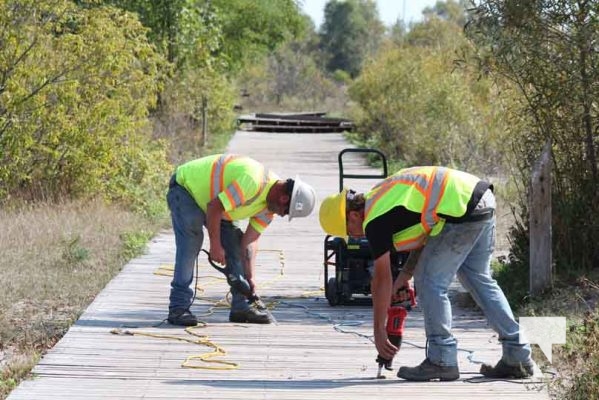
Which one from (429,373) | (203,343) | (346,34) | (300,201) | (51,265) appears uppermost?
(346,34)

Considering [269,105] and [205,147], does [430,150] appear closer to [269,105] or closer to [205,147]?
[205,147]

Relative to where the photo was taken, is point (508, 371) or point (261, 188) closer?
point (508, 371)

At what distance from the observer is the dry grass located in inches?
391

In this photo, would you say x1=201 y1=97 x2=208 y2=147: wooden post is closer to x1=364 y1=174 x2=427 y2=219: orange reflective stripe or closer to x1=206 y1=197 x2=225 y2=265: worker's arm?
x1=206 y1=197 x2=225 y2=265: worker's arm

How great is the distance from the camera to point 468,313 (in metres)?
10.6

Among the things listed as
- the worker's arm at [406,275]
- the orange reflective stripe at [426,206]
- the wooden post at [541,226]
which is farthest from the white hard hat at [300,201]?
the wooden post at [541,226]

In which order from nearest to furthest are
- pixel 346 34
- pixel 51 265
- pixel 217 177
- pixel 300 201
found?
1. pixel 300 201
2. pixel 217 177
3. pixel 51 265
4. pixel 346 34

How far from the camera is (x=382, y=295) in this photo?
24.4ft

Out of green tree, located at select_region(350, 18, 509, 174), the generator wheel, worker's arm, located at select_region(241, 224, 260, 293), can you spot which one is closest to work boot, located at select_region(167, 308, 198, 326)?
worker's arm, located at select_region(241, 224, 260, 293)

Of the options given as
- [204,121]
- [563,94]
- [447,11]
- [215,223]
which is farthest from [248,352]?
[447,11]

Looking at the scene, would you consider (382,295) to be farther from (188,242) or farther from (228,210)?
(188,242)

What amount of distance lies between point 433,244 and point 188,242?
2594mm

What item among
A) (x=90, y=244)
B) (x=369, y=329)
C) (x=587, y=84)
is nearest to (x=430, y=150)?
(x=90, y=244)

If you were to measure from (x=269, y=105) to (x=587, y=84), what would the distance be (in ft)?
163
